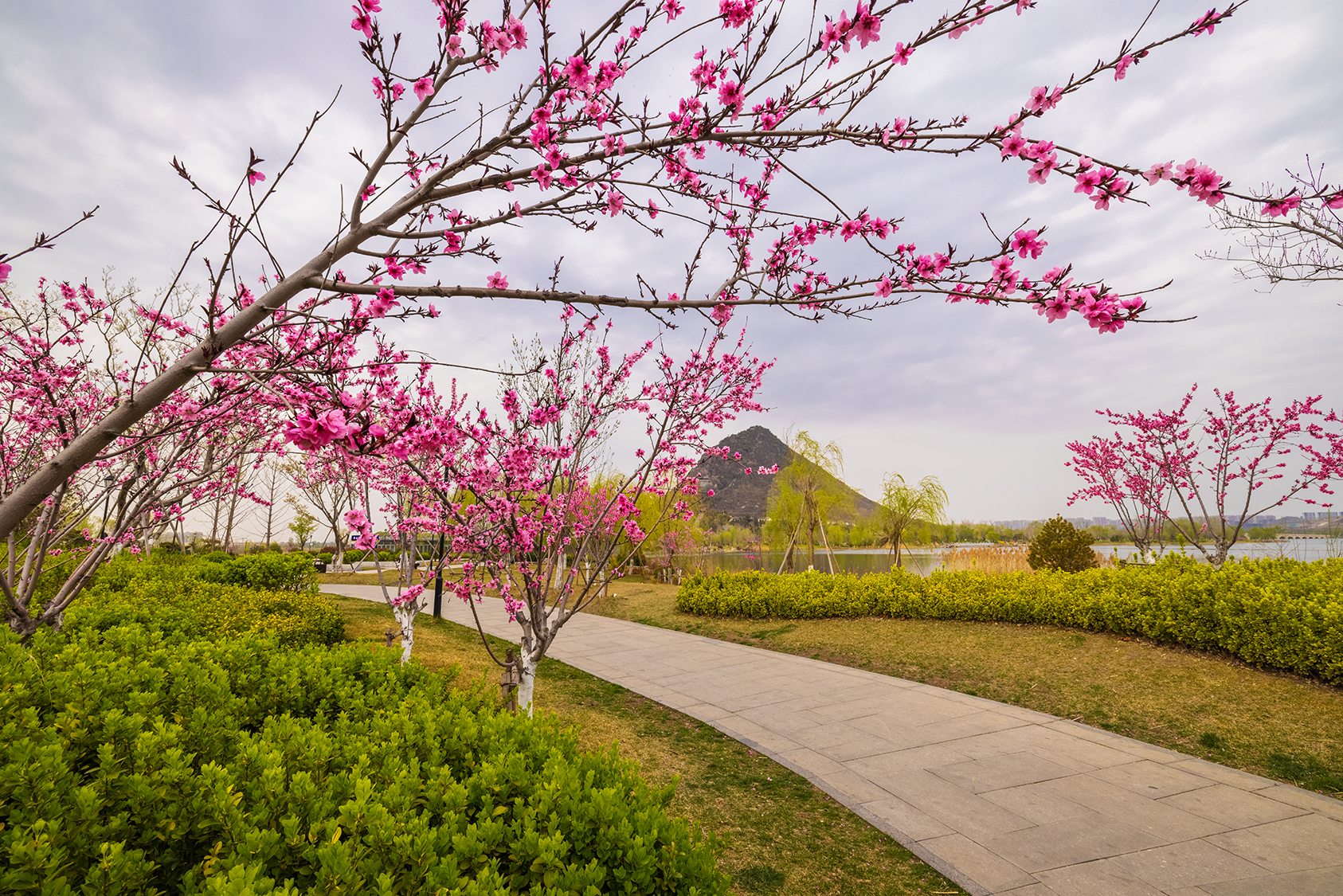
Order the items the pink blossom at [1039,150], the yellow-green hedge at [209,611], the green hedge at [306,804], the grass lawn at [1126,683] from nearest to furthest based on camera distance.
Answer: the green hedge at [306,804] → the pink blossom at [1039,150] → the grass lawn at [1126,683] → the yellow-green hedge at [209,611]

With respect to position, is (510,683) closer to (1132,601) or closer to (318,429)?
→ (318,429)

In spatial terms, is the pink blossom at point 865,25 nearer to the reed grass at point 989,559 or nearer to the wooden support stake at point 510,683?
the wooden support stake at point 510,683

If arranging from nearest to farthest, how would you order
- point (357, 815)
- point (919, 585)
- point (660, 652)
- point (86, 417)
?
point (357, 815) → point (86, 417) → point (660, 652) → point (919, 585)

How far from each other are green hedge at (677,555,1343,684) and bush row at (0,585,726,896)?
7.90m

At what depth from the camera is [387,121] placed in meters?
2.49

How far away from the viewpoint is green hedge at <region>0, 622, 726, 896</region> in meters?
1.71

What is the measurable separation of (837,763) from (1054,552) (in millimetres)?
11783

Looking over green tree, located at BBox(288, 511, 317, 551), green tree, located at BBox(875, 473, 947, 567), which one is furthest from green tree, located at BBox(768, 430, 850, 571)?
green tree, located at BBox(288, 511, 317, 551)

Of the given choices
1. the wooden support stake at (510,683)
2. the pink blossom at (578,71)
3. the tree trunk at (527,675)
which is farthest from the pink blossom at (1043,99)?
the tree trunk at (527,675)

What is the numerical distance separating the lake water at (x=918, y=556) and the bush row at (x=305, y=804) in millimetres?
11264

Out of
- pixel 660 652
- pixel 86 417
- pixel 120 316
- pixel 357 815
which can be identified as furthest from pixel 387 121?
pixel 660 652

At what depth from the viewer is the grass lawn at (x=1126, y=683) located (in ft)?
16.9

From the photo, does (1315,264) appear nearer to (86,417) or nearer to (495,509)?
(495,509)

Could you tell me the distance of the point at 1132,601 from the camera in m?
7.98
